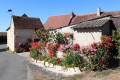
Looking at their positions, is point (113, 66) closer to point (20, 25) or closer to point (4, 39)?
point (20, 25)

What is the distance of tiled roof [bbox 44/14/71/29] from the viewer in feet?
78.6

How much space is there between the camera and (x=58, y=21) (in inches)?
1014

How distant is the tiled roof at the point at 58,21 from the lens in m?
24.0

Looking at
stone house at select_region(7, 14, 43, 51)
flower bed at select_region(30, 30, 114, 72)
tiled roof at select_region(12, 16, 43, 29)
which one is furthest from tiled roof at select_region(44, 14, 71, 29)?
flower bed at select_region(30, 30, 114, 72)

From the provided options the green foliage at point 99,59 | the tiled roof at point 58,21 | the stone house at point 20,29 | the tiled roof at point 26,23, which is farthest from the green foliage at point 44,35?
the tiled roof at point 58,21

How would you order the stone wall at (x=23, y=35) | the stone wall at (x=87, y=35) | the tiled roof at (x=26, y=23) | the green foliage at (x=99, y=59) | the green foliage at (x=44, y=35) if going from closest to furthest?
the green foliage at (x=99, y=59) → the stone wall at (x=87, y=35) → the green foliage at (x=44, y=35) → the stone wall at (x=23, y=35) → the tiled roof at (x=26, y=23)

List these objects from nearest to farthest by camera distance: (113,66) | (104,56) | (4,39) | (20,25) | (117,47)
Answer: (104,56)
(113,66)
(117,47)
(20,25)
(4,39)

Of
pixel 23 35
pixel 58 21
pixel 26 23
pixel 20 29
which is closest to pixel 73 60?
pixel 23 35

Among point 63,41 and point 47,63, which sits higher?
point 63,41

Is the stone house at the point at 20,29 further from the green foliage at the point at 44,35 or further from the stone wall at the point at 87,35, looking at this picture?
the stone wall at the point at 87,35

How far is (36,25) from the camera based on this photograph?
21.3 metres

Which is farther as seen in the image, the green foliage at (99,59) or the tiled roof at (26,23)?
the tiled roof at (26,23)

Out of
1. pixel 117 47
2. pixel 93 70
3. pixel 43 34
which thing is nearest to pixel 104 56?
pixel 93 70

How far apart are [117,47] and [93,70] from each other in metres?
2.81
